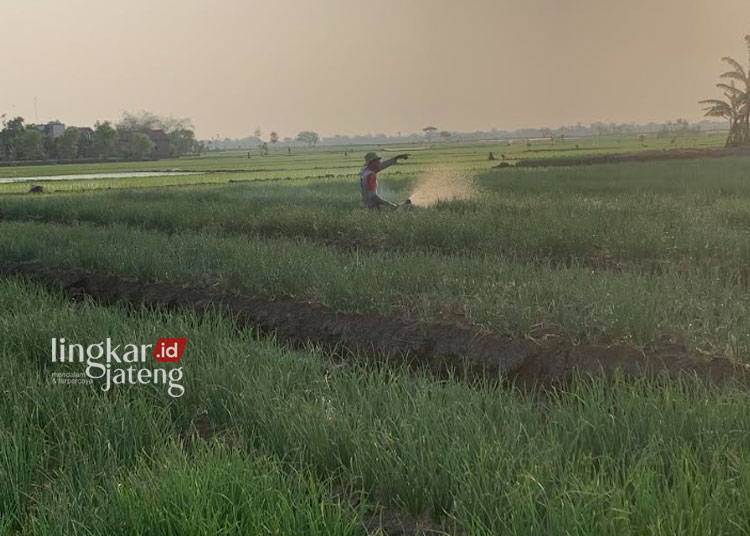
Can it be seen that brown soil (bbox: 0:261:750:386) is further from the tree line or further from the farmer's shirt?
the tree line

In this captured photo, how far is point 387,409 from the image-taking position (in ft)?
8.64

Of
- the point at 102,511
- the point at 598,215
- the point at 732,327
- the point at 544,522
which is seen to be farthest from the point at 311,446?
the point at 598,215

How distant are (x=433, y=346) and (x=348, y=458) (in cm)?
201

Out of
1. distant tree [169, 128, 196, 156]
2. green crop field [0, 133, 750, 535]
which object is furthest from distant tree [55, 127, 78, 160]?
green crop field [0, 133, 750, 535]

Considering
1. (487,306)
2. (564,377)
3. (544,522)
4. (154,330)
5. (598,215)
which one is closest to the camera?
(544,522)

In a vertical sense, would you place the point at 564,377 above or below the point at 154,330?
below

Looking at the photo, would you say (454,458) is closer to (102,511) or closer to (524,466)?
(524,466)

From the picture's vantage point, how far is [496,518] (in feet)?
6.26

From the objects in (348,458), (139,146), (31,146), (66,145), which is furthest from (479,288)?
(139,146)

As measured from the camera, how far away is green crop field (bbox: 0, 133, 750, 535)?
194cm

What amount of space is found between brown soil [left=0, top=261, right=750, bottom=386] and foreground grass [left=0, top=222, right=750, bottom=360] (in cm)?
10

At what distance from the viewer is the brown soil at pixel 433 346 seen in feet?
11.5

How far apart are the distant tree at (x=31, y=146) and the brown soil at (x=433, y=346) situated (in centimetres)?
7275

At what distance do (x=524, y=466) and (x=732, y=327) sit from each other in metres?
2.27
